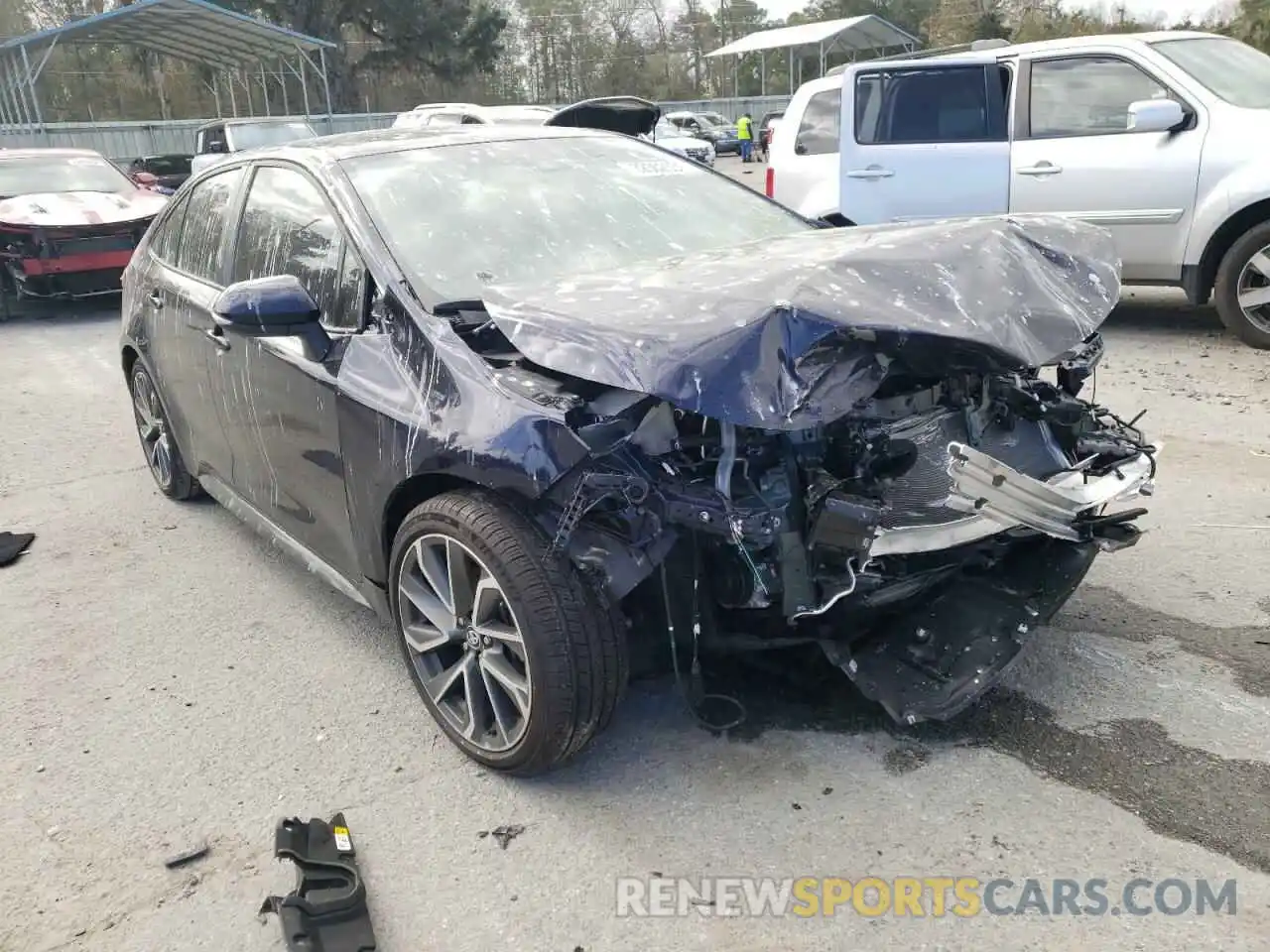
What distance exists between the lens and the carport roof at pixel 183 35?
23.5 m

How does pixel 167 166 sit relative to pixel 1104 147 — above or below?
below

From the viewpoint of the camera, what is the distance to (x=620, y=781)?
2.78 meters

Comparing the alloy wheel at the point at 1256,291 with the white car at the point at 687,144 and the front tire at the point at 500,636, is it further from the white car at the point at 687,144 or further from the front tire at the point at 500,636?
the white car at the point at 687,144

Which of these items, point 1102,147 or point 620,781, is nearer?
point 620,781

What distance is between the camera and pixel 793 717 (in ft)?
9.72

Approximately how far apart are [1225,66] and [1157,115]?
3.22 ft

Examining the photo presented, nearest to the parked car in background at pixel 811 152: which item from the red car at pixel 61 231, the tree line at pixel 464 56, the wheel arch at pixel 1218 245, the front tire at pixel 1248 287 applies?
the wheel arch at pixel 1218 245

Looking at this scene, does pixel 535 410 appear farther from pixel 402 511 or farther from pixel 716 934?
pixel 716 934

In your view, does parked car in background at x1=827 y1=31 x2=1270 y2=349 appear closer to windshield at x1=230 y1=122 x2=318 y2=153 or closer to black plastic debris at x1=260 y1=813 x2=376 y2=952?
black plastic debris at x1=260 y1=813 x2=376 y2=952

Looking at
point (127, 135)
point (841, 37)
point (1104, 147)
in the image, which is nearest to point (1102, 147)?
Answer: point (1104, 147)

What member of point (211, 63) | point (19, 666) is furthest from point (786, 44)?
point (19, 666)

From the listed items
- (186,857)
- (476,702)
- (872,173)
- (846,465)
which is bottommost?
(186,857)

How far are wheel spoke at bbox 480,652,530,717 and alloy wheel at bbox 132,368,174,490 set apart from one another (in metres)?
2.92

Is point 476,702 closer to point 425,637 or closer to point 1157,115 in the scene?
point 425,637
